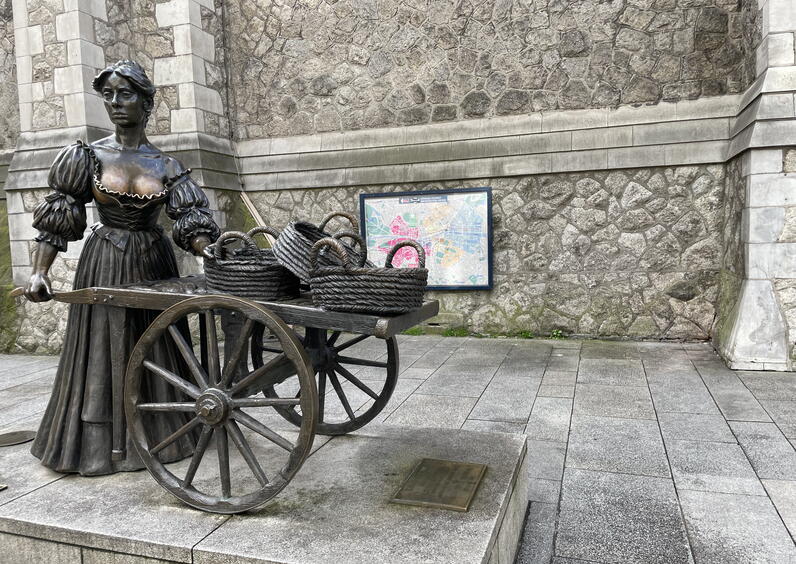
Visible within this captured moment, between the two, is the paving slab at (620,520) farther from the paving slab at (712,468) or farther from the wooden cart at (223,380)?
the wooden cart at (223,380)

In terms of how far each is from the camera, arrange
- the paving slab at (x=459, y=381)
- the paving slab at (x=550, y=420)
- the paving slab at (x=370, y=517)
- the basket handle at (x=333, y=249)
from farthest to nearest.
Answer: the paving slab at (x=459, y=381), the paving slab at (x=550, y=420), the basket handle at (x=333, y=249), the paving slab at (x=370, y=517)

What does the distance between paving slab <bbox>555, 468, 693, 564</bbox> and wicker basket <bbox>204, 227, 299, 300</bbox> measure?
160 cm

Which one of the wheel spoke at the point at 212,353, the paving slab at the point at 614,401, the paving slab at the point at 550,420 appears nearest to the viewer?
the wheel spoke at the point at 212,353

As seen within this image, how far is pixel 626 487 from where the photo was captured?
3.04m

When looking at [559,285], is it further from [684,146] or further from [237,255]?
[237,255]

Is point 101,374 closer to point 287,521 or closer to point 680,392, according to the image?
point 287,521

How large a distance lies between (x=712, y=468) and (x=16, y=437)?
3.83 meters

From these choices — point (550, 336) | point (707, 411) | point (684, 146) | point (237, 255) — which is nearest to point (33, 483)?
point (237, 255)

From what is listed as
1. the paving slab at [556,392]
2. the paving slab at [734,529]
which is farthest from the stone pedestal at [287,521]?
the paving slab at [556,392]

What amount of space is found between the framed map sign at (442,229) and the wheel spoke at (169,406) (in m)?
4.91

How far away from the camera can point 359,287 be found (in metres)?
2.14

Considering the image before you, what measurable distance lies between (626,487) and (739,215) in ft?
12.5

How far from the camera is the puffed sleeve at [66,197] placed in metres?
2.71

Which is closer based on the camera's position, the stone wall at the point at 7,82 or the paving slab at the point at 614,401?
the paving slab at the point at 614,401
